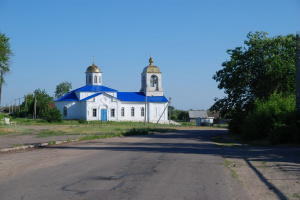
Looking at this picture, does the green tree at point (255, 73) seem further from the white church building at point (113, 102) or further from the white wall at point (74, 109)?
the white wall at point (74, 109)

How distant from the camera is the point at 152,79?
77.8m

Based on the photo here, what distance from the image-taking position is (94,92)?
7412 centimetres

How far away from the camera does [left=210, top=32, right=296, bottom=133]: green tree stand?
33594 mm

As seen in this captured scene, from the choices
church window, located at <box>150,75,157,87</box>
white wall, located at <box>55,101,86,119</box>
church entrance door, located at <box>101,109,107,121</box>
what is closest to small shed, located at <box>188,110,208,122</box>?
church window, located at <box>150,75,157,87</box>

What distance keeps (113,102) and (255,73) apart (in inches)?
1592

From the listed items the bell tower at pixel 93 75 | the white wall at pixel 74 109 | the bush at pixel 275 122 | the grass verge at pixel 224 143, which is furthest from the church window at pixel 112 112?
the bush at pixel 275 122

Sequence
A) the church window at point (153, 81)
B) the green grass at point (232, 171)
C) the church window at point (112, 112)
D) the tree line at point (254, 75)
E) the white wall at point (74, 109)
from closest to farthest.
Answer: the green grass at point (232, 171), the tree line at point (254, 75), the white wall at point (74, 109), the church window at point (112, 112), the church window at point (153, 81)

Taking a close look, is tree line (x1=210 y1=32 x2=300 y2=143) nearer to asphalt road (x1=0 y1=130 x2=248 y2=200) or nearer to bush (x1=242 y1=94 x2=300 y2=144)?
bush (x1=242 y1=94 x2=300 y2=144)

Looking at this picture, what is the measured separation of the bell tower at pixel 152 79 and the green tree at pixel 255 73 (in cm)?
3941

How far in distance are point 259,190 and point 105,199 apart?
3.53m

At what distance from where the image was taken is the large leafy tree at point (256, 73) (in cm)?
3356

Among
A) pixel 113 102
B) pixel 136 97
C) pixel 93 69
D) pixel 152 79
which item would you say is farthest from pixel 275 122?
pixel 93 69

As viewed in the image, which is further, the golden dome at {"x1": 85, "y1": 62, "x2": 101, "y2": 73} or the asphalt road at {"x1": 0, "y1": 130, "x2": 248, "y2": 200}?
the golden dome at {"x1": 85, "y1": 62, "x2": 101, "y2": 73}

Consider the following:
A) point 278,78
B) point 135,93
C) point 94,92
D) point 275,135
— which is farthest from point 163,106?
point 275,135
